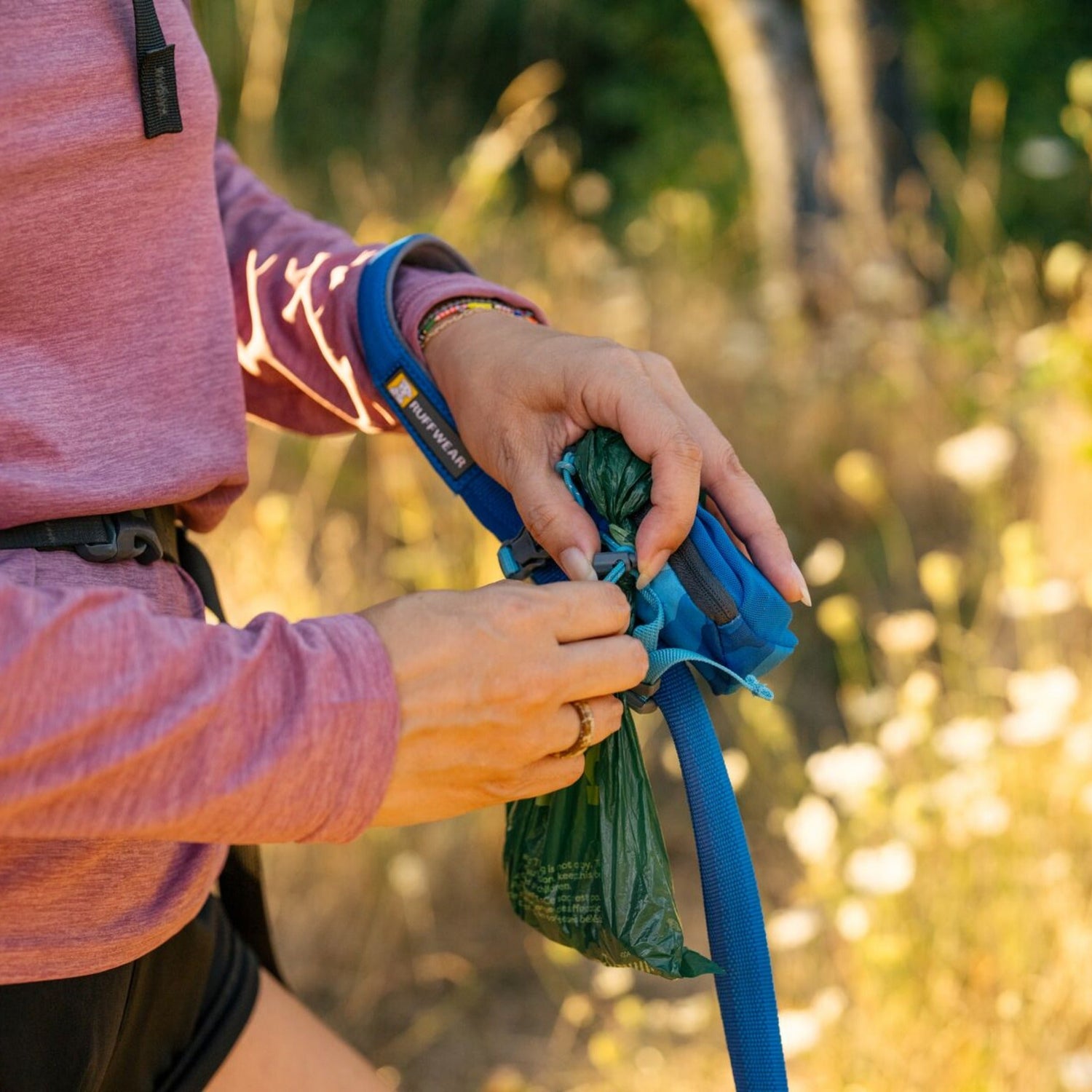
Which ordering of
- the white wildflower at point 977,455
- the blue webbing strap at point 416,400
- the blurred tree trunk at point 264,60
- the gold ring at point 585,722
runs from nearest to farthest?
the gold ring at point 585,722 → the blue webbing strap at point 416,400 → the white wildflower at point 977,455 → the blurred tree trunk at point 264,60

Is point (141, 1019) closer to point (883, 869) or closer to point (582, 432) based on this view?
point (582, 432)

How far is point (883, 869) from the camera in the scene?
153 cm

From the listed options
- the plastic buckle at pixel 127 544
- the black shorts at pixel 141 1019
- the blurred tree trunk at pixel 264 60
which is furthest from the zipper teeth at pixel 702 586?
the blurred tree trunk at pixel 264 60

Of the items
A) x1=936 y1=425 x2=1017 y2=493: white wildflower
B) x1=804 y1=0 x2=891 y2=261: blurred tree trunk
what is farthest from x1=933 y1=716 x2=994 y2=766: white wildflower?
x1=804 y1=0 x2=891 y2=261: blurred tree trunk

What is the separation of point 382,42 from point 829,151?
6606 mm

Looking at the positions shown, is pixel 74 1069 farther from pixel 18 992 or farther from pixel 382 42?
pixel 382 42

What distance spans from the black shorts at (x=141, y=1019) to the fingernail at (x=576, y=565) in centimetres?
43

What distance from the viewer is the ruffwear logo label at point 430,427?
104 cm

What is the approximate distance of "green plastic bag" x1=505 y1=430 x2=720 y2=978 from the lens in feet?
2.90

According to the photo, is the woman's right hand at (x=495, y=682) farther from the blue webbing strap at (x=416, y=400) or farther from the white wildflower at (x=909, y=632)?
the white wildflower at (x=909, y=632)

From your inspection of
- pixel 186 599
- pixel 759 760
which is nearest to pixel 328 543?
pixel 759 760

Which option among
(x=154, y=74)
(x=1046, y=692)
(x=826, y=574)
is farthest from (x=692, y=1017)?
(x=154, y=74)

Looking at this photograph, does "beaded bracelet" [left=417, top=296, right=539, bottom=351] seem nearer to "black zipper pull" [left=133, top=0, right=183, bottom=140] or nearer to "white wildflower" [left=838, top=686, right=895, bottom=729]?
"black zipper pull" [left=133, top=0, right=183, bottom=140]

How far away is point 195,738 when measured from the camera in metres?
0.65
